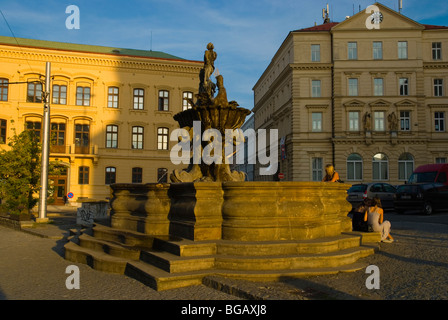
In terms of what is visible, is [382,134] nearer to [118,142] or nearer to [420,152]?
[420,152]

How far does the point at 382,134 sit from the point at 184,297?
129 feet

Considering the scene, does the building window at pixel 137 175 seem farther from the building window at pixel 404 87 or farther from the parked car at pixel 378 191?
the building window at pixel 404 87

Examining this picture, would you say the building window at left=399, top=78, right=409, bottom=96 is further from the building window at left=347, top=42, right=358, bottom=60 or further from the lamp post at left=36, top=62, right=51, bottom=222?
the lamp post at left=36, top=62, right=51, bottom=222

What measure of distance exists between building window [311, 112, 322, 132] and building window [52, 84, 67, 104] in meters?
24.7

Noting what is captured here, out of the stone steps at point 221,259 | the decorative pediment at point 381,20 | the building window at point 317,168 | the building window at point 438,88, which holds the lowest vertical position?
the stone steps at point 221,259

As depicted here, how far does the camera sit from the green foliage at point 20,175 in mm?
17891

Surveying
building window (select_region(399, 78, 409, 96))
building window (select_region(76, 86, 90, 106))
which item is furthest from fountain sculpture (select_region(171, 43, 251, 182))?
building window (select_region(399, 78, 409, 96))

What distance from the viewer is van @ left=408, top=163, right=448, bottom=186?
21.6 meters

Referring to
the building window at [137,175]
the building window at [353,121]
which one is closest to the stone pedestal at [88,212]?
the building window at [137,175]

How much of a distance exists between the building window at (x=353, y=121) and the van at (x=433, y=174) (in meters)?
19.0

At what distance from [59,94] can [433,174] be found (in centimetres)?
3033

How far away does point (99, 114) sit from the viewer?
119 feet

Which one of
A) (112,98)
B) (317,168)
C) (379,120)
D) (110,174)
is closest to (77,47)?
(112,98)
